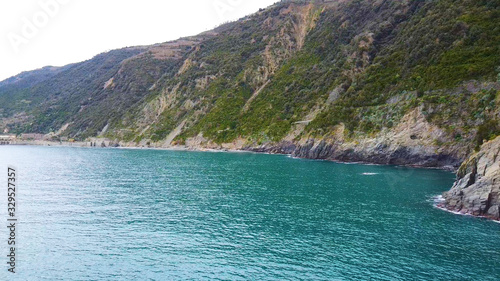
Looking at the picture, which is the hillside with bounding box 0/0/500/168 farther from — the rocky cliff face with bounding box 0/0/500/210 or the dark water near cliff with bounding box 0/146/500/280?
the dark water near cliff with bounding box 0/146/500/280

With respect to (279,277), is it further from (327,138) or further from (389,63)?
(389,63)

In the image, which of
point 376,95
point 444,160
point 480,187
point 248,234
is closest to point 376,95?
point 376,95

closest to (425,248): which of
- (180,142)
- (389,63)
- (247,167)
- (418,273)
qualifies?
(418,273)

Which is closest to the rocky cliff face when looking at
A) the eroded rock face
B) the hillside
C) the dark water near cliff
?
the hillside

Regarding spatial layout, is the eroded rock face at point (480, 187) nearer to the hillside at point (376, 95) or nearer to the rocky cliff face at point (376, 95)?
the rocky cliff face at point (376, 95)

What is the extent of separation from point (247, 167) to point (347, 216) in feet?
176

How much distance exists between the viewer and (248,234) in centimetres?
3716

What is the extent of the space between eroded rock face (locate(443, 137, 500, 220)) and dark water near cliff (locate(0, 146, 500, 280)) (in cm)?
282

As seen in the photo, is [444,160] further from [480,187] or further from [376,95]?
[480,187]

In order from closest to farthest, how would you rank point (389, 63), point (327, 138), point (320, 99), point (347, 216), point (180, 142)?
point (347, 216)
point (327, 138)
point (389, 63)
point (320, 99)
point (180, 142)

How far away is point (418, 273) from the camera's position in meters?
27.9

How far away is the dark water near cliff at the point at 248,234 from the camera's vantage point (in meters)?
28.7

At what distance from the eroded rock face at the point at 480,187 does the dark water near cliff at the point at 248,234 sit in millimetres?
2821

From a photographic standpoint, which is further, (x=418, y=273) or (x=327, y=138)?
(x=327, y=138)
